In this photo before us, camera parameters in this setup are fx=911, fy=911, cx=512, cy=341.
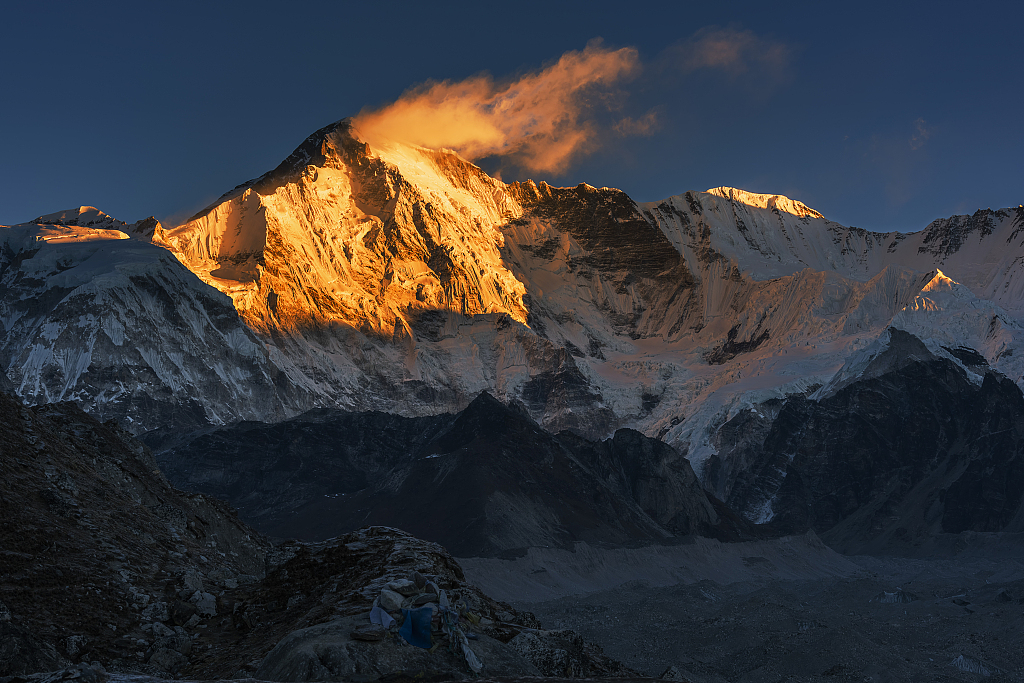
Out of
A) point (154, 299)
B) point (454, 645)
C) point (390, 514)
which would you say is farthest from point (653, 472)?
point (454, 645)

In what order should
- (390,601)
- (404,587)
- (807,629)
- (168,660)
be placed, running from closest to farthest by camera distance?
(390,601) < (404,587) < (168,660) < (807,629)

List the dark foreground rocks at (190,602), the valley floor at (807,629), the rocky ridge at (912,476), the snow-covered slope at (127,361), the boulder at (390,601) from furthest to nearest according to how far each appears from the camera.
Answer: the snow-covered slope at (127,361), the rocky ridge at (912,476), the valley floor at (807,629), the boulder at (390,601), the dark foreground rocks at (190,602)

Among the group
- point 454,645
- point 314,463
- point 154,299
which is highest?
point 154,299

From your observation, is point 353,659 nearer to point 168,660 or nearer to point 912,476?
point 168,660

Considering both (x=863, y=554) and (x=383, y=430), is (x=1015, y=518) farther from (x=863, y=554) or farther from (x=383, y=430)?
(x=383, y=430)

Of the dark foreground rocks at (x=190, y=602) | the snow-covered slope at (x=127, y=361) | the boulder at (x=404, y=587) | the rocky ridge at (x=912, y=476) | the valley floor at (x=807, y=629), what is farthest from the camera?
the snow-covered slope at (x=127, y=361)

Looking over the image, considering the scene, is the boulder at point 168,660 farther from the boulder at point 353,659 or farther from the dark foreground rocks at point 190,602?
the boulder at point 353,659

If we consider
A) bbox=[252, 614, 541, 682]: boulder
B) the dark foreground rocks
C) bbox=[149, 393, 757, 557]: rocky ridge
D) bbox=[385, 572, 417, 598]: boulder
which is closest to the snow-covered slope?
bbox=[149, 393, 757, 557]: rocky ridge

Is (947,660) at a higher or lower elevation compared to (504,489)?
lower

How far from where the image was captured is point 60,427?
3038 centimetres

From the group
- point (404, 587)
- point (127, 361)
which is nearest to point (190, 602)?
point (404, 587)

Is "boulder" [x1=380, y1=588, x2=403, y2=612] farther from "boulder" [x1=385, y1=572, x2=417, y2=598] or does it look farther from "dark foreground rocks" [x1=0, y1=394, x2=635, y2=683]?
"boulder" [x1=385, y1=572, x2=417, y2=598]

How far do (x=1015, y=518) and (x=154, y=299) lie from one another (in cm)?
17202

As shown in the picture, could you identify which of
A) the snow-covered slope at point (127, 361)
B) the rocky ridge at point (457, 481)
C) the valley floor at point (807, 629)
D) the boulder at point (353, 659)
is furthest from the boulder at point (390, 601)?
the snow-covered slope at point (127, 361)
